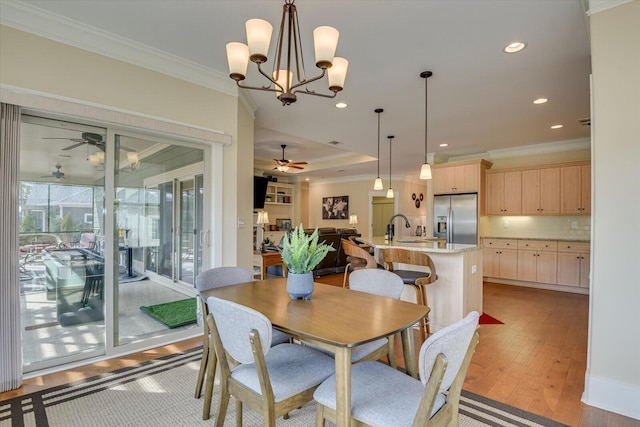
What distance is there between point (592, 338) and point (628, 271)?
51 centimetres

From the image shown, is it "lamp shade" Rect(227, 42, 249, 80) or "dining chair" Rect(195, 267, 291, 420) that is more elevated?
"lamp shade" Rect(227, 42, 249, 80)

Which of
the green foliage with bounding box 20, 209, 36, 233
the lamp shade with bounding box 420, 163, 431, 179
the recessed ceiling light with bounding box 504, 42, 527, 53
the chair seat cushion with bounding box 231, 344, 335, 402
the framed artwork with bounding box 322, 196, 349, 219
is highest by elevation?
the recessed ceiling light with bounding box 504, 42, 527, 53

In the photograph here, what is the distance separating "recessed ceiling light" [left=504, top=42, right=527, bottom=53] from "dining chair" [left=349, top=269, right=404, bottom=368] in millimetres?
2225

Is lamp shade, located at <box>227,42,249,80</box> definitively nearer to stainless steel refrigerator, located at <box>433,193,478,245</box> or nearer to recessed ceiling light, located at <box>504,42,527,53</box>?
recessed ceiling light, located at <box>504,42,527,53</box>

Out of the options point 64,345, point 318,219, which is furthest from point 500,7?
point 318,219

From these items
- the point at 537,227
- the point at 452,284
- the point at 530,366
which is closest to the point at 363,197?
the point at 537,227

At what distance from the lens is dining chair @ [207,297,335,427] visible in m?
1.31

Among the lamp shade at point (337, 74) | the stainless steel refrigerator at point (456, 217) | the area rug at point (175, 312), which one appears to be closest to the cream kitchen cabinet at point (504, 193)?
the stainless steel refrigerator at point (456, 217)

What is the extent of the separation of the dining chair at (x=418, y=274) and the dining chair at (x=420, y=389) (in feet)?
5.31

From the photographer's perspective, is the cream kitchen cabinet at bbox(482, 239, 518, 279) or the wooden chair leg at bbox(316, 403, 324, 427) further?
the cream kitchen cabinet at bbox(482, 239, 518, 279)

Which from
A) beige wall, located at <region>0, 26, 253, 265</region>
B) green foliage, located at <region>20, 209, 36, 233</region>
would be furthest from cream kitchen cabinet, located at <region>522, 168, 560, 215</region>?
green foliage, located at <region>20, 209, 36, 233</region>

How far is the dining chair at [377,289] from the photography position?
6.07ft

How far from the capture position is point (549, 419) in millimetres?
1980

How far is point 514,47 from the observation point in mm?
2721
